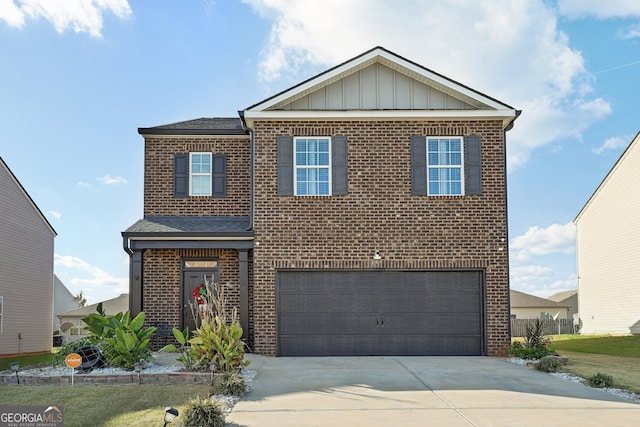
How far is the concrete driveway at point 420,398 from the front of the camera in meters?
10.0

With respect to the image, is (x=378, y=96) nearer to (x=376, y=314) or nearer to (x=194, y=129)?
(x=194, y=129)

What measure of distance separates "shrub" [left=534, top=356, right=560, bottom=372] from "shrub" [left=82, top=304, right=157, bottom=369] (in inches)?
312

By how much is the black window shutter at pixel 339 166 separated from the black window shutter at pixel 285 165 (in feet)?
3.39

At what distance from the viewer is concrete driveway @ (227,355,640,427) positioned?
10.0 meters

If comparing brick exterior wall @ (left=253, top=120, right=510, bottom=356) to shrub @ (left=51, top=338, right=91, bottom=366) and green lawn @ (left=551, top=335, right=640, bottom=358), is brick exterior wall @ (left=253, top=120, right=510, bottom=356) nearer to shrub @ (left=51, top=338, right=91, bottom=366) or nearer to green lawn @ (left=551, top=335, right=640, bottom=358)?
shrub @ (left=51, top=338, right=91, bottom=366)

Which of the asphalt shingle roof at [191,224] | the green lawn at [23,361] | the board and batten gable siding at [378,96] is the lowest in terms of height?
the green lawn at [23,361]

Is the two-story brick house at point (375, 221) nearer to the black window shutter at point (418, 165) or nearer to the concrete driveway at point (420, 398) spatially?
the black window shutter at point (418, 165)

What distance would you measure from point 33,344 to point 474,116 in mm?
17977

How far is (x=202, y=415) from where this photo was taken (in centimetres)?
948

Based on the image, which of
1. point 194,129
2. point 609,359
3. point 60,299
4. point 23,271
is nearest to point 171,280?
point 194,129

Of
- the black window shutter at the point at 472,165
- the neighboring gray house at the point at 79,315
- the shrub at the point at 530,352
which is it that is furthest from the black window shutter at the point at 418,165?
the neighboring gray house at the point at 79,315

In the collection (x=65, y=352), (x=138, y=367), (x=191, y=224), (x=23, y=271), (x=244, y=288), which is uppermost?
(x=191, y=224)

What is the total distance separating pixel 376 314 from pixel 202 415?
27.7ft

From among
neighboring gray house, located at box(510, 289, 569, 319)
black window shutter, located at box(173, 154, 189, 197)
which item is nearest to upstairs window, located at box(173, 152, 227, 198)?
black window shutter, located at box(173, 154, 189, 197)
